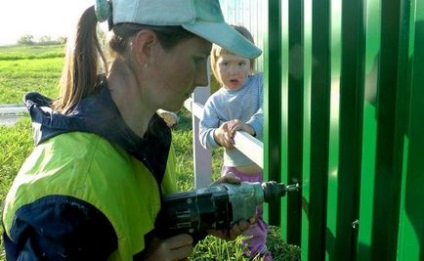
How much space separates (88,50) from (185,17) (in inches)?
14.4

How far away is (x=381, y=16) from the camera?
4.33 feet

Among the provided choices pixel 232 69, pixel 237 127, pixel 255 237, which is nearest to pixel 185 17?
pixel 237 127

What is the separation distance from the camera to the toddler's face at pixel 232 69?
3350mm

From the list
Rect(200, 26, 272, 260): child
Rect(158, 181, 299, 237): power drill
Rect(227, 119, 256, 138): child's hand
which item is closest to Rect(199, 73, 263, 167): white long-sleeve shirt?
Rect(200, 26, 272, 260): child

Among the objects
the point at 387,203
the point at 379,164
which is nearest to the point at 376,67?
the point at 379,164

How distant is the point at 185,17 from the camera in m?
1.55

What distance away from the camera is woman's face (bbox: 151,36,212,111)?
158 centimetres

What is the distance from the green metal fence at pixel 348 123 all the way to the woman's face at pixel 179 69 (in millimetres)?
371

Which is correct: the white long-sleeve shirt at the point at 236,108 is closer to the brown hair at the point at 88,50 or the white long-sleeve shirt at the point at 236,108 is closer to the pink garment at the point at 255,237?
the pink garment at the point at 255,237

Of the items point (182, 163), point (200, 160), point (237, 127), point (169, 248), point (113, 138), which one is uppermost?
point (113, 138)

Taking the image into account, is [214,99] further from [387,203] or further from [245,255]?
[387,203]

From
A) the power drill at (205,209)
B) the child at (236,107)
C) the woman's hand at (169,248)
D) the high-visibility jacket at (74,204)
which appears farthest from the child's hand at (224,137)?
the high-visibility jacket at (74,204)

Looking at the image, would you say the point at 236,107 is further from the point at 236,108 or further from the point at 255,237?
the point at 255,237

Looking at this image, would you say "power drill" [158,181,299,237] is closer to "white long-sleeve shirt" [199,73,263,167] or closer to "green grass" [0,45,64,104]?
"green grass" [0,45,64,104]
